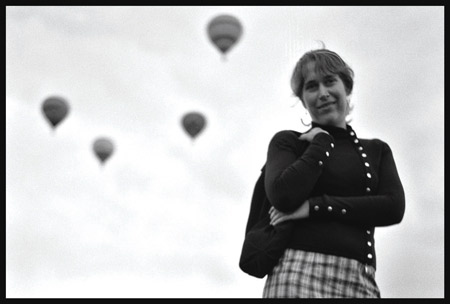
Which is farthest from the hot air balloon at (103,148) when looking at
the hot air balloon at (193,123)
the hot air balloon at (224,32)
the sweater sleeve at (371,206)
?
the sweater sleeve at (371,206)

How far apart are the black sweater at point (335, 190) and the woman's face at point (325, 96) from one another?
3.4 inches

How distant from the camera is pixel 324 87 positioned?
4887 mm

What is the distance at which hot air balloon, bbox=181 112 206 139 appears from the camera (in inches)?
1136

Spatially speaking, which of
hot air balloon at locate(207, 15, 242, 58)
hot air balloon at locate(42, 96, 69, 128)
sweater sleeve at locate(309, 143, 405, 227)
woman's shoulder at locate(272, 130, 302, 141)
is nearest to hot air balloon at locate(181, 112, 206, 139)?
hot air balloon at locate(42, 96, 69, 128)

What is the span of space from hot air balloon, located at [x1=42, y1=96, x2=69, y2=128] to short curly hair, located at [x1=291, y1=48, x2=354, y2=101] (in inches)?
966

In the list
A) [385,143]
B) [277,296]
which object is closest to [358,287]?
[277,296]

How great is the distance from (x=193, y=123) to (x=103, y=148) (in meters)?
7.42

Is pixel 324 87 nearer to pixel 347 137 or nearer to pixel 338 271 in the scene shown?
pixel 347 137

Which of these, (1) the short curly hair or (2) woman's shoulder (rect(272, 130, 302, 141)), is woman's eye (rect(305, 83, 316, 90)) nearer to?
(1) the short curly hair

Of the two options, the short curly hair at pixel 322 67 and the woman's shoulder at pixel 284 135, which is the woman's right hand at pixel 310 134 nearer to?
the woman's shoulder at pixel 284 135

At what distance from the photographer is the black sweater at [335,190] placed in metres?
4.42

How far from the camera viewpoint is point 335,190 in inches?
181

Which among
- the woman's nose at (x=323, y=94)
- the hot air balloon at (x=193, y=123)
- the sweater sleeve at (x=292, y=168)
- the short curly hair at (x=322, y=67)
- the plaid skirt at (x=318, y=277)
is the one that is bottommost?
the plaid skirt at (x=318, y=277)

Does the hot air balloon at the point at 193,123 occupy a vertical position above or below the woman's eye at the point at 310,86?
above
